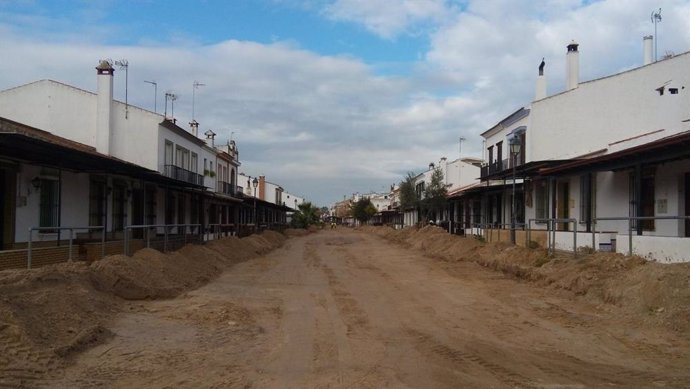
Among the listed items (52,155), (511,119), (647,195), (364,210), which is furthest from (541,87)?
(364,210)

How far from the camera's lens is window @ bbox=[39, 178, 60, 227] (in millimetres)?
17378

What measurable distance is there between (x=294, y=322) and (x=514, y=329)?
3954 millimetres

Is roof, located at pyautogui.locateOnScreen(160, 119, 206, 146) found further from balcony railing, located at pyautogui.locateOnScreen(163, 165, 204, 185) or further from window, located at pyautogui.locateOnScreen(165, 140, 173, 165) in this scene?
balcony railing, located at pyautogui.locateOnScreen(163, 165, 204, 185)

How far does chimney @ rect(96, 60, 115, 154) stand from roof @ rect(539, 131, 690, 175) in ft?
A: 66.8

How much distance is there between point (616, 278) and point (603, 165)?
6.59 meters

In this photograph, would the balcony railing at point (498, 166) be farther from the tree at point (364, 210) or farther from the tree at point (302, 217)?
the tree at point (364, 210)

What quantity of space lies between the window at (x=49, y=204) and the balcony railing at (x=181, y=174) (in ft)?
41.5

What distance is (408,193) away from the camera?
54.4m

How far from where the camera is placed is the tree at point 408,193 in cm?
5244

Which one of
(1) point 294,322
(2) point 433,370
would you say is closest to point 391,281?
(1) point 294,322

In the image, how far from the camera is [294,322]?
432 inches

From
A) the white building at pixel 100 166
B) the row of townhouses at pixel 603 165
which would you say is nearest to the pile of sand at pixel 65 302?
the white building at pixel 100 166

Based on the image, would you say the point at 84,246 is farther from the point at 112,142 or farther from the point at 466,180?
the point at 466,180

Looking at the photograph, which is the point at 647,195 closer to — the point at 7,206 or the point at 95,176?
the point at 95,176
